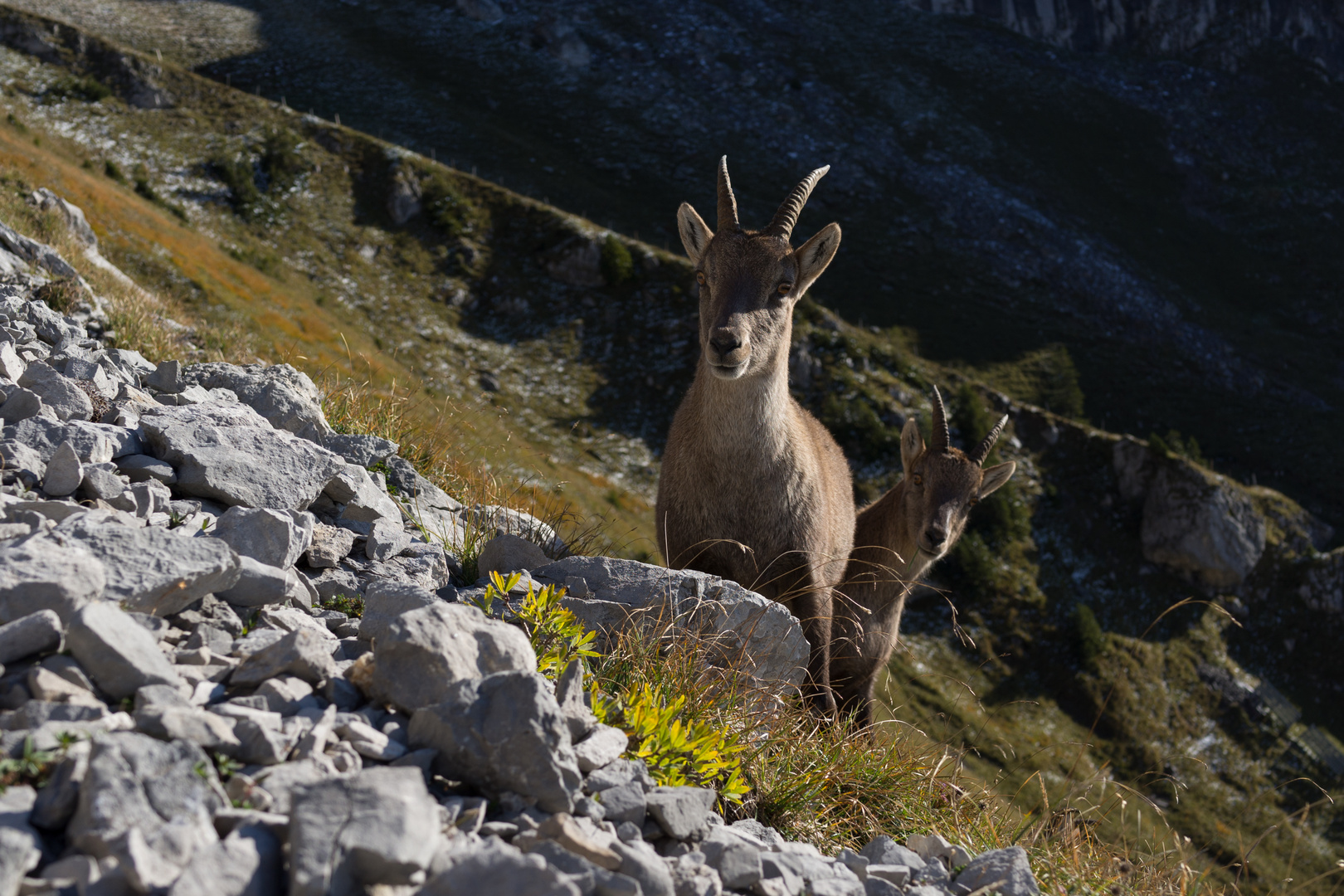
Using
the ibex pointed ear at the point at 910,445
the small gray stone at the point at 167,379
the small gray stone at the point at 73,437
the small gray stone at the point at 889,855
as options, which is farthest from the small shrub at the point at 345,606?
the ibex pointed ear at the point at 910,445

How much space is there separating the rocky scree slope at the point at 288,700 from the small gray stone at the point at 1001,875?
14mm

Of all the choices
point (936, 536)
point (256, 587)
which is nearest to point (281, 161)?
point (936, 536)

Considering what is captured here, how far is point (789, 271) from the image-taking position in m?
8.52

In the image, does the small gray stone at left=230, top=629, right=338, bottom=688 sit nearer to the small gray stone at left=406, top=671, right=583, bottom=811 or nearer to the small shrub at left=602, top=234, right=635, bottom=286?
the small gray stone at left=406, top=671, right=583, bottom=811

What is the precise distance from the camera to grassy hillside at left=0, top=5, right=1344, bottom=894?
127 feet

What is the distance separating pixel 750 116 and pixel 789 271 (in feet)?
277

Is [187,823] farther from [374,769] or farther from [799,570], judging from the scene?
[799,570]

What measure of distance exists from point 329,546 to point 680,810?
291 cm

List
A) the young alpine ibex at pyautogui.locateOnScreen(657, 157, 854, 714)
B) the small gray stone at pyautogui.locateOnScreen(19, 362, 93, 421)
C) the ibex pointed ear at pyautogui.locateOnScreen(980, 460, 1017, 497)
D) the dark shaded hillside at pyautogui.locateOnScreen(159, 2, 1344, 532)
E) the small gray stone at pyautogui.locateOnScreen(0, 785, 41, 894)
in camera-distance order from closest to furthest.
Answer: the small gray stone at pyautogui.locateOnScreen(0, 785, 41, 894), the small gray stone at pyautogui.locateOnScreen(19, 362, 93, 421), the young alpine ibex at pyautogui.locateOnScreen(657, 157, 854, 714), the ibex pointed ear at pyautogui.locateOnScreen(980, 460, 1017, 497), the dark shaded hillside at pyautogui.locateOnScreen(159, 2, 1344, 532)

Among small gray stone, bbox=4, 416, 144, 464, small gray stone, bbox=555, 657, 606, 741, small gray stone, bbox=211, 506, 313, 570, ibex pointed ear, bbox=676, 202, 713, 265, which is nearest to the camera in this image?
small gray stone, bbox=555, 657, 606, 741

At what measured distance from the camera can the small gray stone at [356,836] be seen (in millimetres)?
2586

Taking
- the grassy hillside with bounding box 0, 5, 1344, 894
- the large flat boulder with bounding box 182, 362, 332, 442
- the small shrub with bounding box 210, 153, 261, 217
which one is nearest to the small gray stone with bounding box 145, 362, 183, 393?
the large flat boulder with bounding box 182, 362, 332, 442

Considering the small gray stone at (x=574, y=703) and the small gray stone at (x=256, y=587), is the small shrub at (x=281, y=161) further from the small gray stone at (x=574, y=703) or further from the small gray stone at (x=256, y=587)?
the small gray stone at (x=574, y=703)

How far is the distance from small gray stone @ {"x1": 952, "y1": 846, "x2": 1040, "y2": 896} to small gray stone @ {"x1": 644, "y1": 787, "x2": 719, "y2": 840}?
4.95 ft
